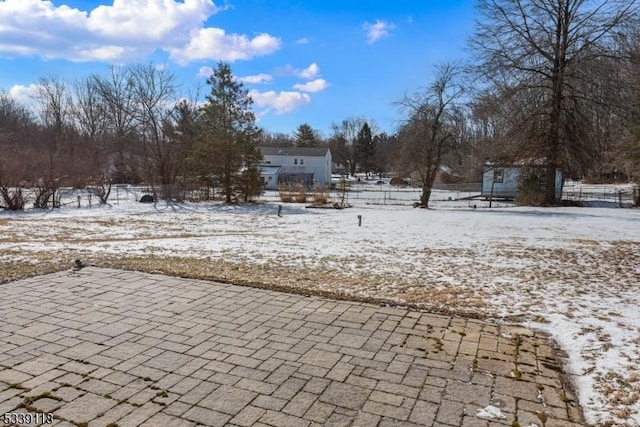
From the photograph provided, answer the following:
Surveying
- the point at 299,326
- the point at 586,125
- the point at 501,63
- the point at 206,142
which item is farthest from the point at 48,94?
the point at 299,326

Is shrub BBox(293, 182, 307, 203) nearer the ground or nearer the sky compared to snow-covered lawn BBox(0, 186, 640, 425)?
nearer the sky

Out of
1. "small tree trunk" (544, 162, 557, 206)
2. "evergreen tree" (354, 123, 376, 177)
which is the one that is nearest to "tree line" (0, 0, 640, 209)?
"small tree trunk" (544, 162, 557, 206)

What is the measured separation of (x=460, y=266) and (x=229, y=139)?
18.7 meters

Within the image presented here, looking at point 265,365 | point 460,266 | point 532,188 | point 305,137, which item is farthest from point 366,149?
point 265,365

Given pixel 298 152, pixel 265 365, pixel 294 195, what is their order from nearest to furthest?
pixel 265 365, pixel 294 195, pixel 298 152

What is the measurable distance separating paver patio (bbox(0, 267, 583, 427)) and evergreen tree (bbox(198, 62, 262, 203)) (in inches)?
757

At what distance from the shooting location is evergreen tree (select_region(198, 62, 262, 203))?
Result: 23688 mm

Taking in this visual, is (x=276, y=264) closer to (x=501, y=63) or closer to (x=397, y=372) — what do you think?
(x=397, y=372)

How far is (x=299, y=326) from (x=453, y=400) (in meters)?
1.77

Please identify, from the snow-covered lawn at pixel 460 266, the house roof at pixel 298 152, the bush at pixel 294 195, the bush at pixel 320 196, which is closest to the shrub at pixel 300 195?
the bush at pixel 294 195

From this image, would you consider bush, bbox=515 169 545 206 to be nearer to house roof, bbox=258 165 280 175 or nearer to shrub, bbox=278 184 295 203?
shrub, bbox=278 184 295 203

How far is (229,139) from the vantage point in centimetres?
2367

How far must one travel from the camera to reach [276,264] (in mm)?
7328

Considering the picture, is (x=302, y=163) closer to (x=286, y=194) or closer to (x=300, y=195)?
(x=286, y=194)
